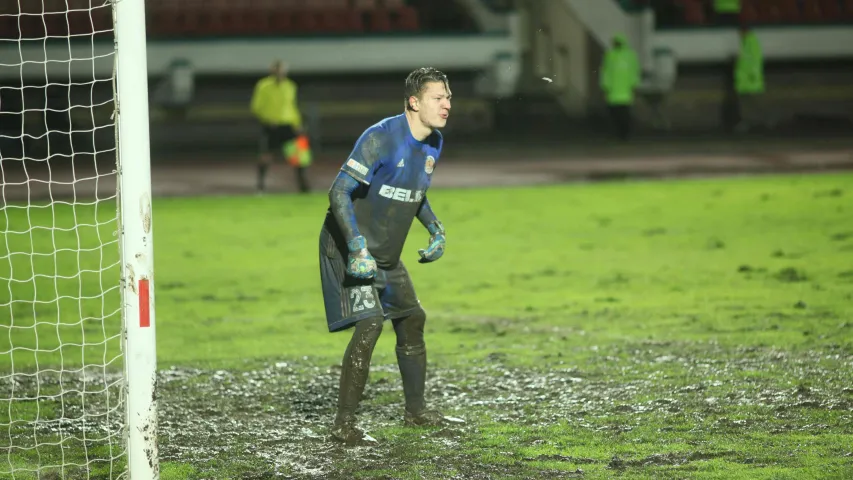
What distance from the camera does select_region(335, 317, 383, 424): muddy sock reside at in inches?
220

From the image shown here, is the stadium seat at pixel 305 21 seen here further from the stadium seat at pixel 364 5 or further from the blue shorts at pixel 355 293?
the blue shorts at pixel 355 293

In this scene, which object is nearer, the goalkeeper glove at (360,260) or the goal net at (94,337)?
the goal net at (94,337)

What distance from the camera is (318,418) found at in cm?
612

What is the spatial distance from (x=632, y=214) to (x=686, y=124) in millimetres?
11237

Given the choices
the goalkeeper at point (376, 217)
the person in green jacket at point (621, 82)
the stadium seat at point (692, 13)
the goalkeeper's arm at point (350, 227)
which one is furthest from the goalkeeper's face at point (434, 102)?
the stadium seat at point (692, 13)

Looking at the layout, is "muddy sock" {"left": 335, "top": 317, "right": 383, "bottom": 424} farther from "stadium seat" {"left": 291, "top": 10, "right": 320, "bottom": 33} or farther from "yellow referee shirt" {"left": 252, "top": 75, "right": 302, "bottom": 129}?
"stadium seat" {"left": 291, "top": 10, "right": 320, "bottom": 33}

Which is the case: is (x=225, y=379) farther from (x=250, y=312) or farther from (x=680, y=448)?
(x=680, y=448)

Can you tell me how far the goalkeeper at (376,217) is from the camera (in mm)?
5473

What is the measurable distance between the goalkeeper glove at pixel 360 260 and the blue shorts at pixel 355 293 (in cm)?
24

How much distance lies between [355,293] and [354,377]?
1.32 ft

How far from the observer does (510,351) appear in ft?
25.0

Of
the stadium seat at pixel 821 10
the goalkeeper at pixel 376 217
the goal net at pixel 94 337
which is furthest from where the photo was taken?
the stadium seat at pixel 821 10

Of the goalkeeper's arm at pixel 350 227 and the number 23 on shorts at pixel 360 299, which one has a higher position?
the goalkeeper's arm at pixel 350 227

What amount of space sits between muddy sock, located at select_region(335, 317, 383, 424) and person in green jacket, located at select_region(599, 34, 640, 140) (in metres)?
17.7
